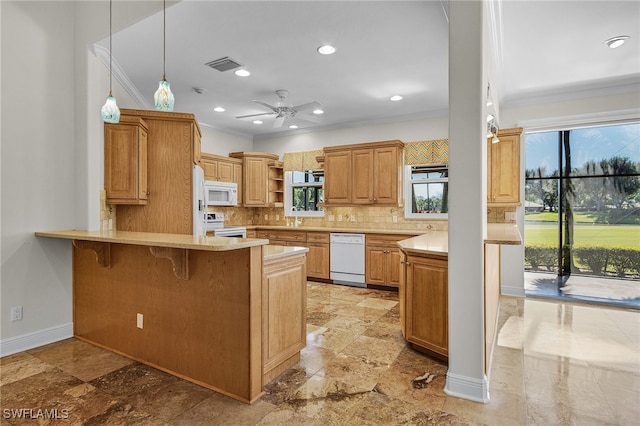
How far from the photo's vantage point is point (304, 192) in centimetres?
688

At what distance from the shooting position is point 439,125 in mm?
5555

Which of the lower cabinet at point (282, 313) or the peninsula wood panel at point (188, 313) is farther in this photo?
the lower cabinet at point (282, 313)

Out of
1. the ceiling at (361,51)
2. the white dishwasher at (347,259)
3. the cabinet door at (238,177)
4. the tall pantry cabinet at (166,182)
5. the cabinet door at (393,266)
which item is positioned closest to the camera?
the ceiling at (361,51)

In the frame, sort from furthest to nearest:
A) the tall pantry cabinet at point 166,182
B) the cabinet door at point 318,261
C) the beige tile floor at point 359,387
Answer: the cabinet door at point 318,261 → the tall pantry cabinet at point 166,182 → the beige tile floor at point 359,387

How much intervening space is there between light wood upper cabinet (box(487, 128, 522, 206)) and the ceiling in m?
0.63

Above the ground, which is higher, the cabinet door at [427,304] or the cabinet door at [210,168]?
the cabinet door at [210,168]

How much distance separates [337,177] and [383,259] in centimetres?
165

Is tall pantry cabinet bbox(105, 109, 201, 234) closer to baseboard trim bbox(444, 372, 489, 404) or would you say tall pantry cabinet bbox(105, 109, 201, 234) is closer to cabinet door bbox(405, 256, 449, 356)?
cabinet door bbox(405, 256, 449, 356)

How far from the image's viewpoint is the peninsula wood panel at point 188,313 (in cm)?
220

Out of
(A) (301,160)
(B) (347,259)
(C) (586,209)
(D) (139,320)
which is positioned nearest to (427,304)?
(D) (139,320)

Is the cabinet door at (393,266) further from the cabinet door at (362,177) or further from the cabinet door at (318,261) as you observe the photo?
the cabinet door at (318,261)

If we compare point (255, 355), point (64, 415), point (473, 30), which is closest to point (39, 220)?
point (64, 415)

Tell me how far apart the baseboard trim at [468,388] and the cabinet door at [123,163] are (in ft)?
10.9

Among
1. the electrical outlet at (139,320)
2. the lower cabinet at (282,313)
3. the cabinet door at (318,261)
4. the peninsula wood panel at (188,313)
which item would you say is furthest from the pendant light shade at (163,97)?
the cabinet door at (318,261)
